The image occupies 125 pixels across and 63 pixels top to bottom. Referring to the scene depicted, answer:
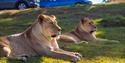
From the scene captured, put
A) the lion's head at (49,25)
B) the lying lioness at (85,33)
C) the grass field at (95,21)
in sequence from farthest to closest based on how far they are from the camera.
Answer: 1. the lying lioness at (85,33)
2. the grass field at (95,21)
3. the lion's head at (49,25)

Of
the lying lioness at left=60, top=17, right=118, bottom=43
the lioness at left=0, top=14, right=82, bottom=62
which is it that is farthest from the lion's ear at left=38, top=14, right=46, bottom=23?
the lying lioness at left=60, top=17, right=118, bottom=43

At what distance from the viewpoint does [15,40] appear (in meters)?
10.1

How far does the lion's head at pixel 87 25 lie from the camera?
1349 cm

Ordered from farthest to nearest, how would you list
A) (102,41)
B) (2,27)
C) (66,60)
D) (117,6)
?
(117,6) < (2,27) < (102,41) < (66,60)

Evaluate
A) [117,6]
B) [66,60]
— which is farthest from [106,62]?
[117,6]

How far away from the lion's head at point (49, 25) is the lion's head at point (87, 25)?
12.8ft

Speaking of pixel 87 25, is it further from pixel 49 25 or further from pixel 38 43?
pixel 49 25

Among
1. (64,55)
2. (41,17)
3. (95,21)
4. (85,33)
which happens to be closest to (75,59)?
(64,55)

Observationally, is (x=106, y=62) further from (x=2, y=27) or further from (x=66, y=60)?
(x=2, y=27)

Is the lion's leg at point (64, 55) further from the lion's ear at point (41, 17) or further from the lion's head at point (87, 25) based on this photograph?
the lion's head at point (87, 25)

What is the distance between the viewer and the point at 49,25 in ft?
31.7

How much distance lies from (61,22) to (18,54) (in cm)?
851

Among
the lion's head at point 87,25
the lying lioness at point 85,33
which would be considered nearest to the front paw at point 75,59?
the lying lioness at point 85,33

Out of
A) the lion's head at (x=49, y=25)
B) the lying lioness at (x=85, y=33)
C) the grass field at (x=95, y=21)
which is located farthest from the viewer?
the lying lioness at (x=85, y=33)
